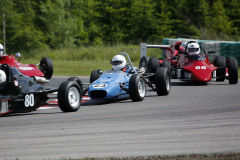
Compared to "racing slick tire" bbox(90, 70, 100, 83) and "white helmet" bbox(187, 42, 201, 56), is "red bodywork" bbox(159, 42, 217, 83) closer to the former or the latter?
"white helmet" bbox(187, 42, 201, 56)

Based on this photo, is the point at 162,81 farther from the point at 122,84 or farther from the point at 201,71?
the point at 201,71

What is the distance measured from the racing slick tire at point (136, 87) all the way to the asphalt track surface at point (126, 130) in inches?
10.0

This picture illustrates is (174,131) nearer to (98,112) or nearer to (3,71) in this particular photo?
(98,112)

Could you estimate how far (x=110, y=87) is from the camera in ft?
38.4

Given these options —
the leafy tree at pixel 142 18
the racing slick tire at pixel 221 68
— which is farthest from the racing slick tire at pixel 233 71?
the leafy tree at pixel 142 18

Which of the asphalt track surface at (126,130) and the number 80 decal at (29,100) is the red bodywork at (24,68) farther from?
the number 80 decal at (29,100)

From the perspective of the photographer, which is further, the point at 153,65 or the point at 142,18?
the point at 142,18

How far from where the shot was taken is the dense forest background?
170 ft

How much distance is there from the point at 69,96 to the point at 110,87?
1594 mm

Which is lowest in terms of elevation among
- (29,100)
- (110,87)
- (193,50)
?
(29,100)

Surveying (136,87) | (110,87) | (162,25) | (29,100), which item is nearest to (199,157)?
(29,100)

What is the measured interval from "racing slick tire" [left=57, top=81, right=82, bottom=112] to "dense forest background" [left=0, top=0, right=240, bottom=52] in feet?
125

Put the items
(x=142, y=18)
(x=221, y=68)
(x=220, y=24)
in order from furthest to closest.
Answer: (x=142, y=18), (x=220, y=24), (x=221, y=68)

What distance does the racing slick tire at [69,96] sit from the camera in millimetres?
10125
